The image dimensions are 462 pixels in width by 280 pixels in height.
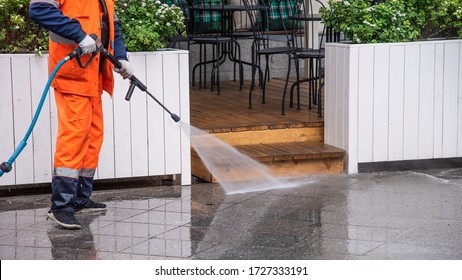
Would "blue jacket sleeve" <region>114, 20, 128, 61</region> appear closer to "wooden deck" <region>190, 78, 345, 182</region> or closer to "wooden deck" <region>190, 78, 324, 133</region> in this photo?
"wooden deck" <region>190, 78, 345, 182</region>

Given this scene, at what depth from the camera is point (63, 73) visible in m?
6.84

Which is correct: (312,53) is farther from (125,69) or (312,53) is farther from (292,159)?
(125,69)

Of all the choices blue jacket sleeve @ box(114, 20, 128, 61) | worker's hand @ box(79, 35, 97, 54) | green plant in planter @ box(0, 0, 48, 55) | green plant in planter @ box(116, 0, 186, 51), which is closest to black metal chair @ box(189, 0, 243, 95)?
green plant in planter @ box(116, 0, 186, 51)

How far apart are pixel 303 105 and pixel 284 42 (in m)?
2.82

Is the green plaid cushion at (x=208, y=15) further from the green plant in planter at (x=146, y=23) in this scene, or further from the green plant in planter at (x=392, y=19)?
the green plant in planter at (x=146, y=23)

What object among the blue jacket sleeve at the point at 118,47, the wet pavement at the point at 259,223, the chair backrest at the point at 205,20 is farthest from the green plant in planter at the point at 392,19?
the chair backrest at the point at 205,20

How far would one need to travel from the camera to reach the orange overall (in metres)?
6.82

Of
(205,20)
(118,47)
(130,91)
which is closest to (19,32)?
(118,47)

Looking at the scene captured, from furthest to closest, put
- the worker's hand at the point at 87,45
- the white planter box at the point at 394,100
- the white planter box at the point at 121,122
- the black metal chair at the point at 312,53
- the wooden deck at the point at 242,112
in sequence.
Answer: the black metal chair at the point at 312,53, the wooden deck at the point at 242,112, the white planter box at the point at 394,100, the white planter box at the point at 121,122, the worker's hand at the point at 87,45

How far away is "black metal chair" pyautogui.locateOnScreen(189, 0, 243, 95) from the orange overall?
458 cm

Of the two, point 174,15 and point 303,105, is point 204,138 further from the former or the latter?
point 303,105

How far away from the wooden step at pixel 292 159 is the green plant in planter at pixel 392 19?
1.06 metres

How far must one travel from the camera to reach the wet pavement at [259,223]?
6.36 metres

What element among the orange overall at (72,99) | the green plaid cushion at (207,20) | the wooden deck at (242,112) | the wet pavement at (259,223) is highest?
the green plaid cushion at (207,20)
